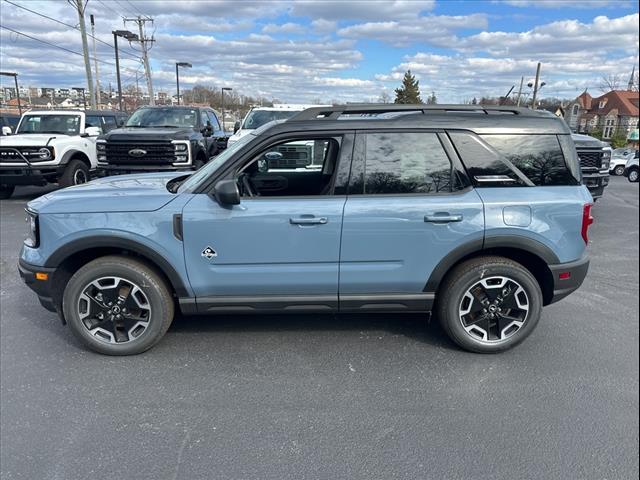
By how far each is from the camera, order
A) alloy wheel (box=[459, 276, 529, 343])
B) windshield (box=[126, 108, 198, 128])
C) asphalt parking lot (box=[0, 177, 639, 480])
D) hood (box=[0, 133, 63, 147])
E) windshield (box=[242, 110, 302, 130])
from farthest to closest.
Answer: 1. windshield (box=[242, 110, 302, 130])
2. windshield (box=[126, 108, 198, 128])
3. hood (box=[0, 133, 63, 147])
4. alloy wheel (box=[459, 276, 529, 343])
5. asphalt parking lot (box=[0, 177, 639, 480])

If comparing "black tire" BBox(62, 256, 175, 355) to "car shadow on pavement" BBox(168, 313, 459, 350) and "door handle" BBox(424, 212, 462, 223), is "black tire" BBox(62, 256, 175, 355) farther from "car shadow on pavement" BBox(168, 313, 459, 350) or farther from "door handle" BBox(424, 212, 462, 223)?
"door handle" BBox(424, 212, 462, 223)

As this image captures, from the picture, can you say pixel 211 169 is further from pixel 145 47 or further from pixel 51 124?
pixel 145 47

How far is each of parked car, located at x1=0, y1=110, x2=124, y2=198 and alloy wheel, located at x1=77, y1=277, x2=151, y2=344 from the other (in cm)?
799

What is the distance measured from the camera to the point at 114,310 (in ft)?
11.0

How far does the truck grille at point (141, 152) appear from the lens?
9.50m

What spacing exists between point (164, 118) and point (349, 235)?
9.32 m

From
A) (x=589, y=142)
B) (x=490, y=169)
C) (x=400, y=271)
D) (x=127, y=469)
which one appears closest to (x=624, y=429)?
(x=400, y=271)

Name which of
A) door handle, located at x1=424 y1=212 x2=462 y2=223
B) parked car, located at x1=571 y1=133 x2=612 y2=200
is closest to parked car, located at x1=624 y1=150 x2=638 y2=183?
parked car, located at x1=571 y1=133 x2=612 y2=200

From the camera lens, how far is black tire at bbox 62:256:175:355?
3273 millimetres

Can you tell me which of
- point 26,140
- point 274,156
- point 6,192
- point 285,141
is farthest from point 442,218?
point 6,192

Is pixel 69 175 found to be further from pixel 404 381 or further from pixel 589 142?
pixel 589 142

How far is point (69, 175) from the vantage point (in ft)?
33.6

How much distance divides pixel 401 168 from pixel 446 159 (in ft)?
1.10

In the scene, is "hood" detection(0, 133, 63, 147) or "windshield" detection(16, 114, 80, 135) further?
"windshield" detection(16, 114, 80, 135)
